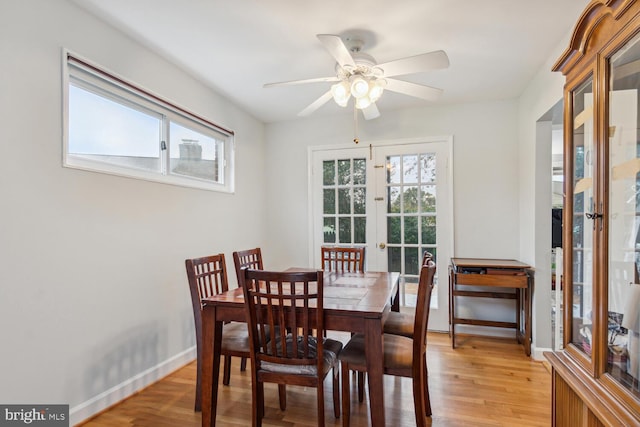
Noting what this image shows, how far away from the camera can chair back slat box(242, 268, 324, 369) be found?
1.65m

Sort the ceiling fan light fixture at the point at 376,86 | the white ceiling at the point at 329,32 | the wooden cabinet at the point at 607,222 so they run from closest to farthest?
the wooden cabinet at the point at 607,222, the white ceiling at the point at 329,32, the ceiling fan light fixture at the point at 376,86


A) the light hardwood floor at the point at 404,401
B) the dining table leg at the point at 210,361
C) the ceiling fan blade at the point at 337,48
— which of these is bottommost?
the light hardwood floor at the point at 404,401

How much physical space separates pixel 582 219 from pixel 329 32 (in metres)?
1.85

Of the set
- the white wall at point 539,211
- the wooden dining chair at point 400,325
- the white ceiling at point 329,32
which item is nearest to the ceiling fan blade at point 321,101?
the white ceiling at point 329,32

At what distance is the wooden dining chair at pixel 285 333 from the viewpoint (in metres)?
1.66

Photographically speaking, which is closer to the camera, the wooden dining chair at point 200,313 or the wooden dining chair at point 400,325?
the wooden dining chair at point 200,313

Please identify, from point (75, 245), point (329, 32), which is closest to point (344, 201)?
point (329, 32)

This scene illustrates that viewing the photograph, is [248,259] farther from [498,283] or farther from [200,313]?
[498,283]

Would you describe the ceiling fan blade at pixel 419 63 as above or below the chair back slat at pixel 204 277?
above

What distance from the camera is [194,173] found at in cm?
317

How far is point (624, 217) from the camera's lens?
3.75ft

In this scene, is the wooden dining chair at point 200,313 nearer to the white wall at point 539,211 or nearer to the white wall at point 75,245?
the white wall at point 75,245

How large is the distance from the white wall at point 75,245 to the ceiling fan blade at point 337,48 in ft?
4.94

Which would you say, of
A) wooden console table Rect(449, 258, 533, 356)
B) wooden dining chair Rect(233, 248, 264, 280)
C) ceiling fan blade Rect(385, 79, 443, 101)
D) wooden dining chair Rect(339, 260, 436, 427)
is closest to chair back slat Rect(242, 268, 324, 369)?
wooden dining chair Rect(339, 260, 436, 427)
